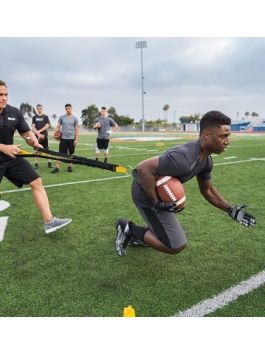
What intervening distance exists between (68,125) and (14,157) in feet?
23.0

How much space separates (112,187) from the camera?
336 inches

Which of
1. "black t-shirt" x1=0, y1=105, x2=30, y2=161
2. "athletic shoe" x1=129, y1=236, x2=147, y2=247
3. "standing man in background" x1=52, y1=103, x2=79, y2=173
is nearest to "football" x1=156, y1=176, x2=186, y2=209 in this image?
"athletic shoe" x1=129, y1=236, x2=147, y2=247

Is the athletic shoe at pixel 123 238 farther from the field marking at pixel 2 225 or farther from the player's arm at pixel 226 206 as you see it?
the field marking at pixel 2 225

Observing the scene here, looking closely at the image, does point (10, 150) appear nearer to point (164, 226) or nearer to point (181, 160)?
point (164, 226)

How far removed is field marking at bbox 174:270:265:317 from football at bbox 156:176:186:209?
2.95ft

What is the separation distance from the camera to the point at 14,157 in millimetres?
4613

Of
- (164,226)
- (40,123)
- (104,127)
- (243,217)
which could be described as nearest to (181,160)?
(164,226)

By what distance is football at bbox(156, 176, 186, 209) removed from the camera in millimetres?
3486

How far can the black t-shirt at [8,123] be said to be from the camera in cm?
472

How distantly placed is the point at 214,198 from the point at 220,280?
91 centimetres

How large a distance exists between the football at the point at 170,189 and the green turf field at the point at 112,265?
0.86 m

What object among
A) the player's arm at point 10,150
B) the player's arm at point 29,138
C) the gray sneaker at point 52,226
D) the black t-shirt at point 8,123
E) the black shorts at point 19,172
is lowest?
the gray sneaker at point 52,226

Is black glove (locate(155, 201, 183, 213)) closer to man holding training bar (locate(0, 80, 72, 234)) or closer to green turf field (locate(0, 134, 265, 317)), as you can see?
green turf field (locate(0, 134, 265, 317))

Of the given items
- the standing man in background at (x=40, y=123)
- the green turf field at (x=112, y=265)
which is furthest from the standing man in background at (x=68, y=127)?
the green turf field at (x=112, y=265)
